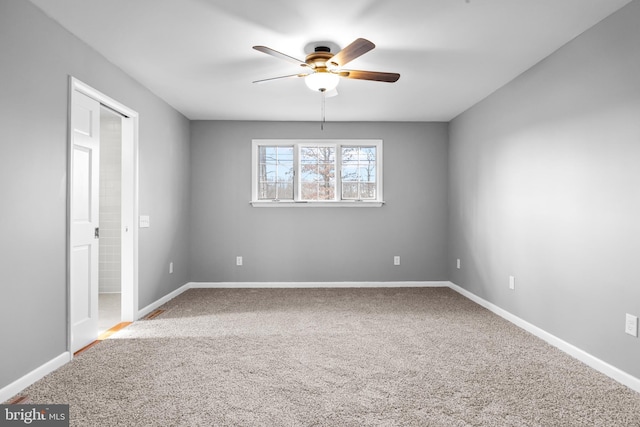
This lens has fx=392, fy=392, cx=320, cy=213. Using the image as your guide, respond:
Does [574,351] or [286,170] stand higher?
[286,170]

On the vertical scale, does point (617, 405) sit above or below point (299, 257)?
below

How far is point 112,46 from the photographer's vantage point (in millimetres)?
3033

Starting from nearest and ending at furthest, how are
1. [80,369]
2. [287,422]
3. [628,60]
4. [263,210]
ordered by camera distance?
[287,422] < [628,60] < [80,369] < [263,210]

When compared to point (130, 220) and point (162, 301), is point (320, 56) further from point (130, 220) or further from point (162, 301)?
point (162, 301)

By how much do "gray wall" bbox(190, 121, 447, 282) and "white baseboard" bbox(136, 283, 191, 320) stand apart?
0.28 meters

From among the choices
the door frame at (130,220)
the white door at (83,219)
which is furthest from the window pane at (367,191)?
the white door at (83,219)

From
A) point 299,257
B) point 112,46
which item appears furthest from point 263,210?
point 112,46

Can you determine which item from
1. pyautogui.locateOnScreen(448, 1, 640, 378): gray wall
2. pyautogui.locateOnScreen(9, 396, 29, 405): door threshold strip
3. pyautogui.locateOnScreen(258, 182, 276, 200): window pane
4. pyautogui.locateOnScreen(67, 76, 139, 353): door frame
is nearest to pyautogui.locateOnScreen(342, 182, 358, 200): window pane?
pyautogui.locateOnScreen(258, 182, 276, 200): window pane

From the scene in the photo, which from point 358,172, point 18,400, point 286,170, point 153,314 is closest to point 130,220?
point 153,314

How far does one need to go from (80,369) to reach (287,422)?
1.57 m

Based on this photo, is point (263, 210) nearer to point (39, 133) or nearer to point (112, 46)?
point (112, 46)

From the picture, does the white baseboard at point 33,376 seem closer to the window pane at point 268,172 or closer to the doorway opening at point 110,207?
the doorway opening at point 110,207

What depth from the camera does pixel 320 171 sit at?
563 cm

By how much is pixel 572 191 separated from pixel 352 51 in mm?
1931
